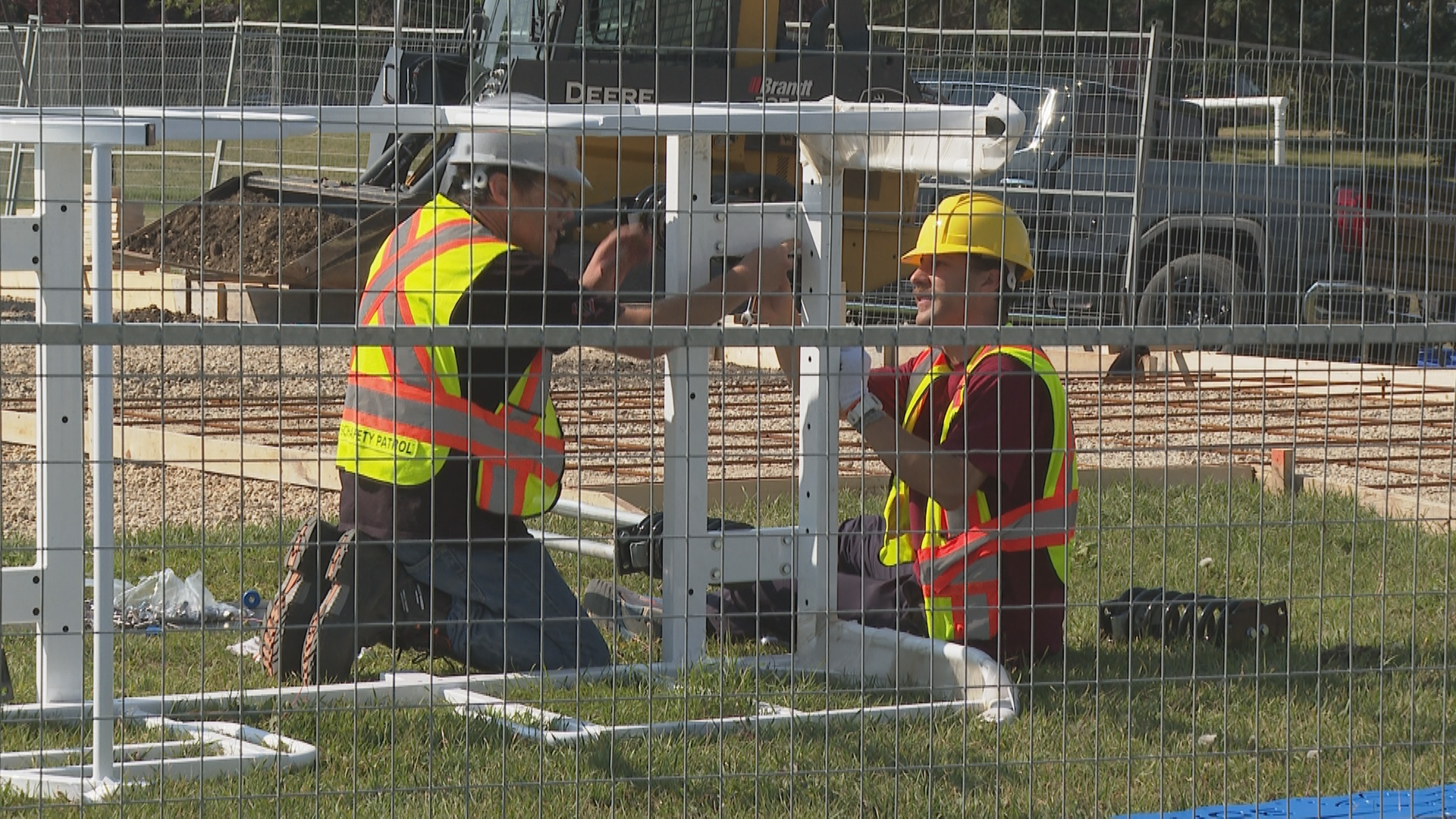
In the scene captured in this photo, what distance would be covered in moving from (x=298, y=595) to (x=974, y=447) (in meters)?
2.03

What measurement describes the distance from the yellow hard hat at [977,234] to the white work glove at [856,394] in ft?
A: 1.65

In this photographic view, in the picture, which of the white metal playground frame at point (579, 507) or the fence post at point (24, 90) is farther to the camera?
the fence post at point (24, 90)

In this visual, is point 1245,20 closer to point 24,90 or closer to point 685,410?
point 24,90

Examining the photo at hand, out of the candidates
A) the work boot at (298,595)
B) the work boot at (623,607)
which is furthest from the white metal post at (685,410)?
the work boot at (298,595)

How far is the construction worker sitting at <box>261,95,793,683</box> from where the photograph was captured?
464 centimetres

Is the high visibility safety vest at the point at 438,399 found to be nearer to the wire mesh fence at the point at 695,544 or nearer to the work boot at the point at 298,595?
the wire mesh fence at the point at 695,544

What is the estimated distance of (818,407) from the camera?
4.64m

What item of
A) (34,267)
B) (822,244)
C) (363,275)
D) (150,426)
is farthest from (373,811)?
(363,275)

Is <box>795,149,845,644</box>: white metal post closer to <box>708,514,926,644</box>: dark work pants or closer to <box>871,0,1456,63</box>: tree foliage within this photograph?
<box>708,514,926,644</box>: dark work pants

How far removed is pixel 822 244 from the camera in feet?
15.3

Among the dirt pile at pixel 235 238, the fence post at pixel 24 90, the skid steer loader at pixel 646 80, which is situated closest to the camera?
the fence post at pixel 24 90

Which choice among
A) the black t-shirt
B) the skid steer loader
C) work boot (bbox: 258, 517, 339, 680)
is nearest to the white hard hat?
the black t-shirt

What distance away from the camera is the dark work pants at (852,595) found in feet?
17.6

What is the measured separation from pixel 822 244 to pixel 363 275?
10.4 m
